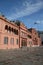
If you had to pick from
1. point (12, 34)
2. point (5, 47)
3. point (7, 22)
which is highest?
point (7, 22)

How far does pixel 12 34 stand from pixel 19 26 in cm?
868

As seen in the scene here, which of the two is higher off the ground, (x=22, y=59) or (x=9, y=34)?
(x=9, y=34)

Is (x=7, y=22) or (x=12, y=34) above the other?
(x=7, y=22)

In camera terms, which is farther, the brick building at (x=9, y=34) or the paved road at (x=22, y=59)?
the brick building at (x=9, y=34)

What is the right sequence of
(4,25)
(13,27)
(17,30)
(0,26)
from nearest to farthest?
(0,26), (4,25), (13,27), (17,30)

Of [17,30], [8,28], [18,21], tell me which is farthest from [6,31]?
[18,21]

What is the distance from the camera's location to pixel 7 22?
4725cm

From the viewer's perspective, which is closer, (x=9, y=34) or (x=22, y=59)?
(x=22, y=59)

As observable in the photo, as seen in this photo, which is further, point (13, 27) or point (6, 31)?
point (13, 27)

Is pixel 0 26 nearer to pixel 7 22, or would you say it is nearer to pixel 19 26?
pixel 7 22

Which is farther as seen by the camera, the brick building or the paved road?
the brick building

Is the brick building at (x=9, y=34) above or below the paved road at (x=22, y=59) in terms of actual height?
above

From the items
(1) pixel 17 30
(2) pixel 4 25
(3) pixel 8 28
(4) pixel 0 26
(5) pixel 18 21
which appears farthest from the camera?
(5) pixel 18 21

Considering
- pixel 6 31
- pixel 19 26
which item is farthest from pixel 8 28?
pixel 19 26
